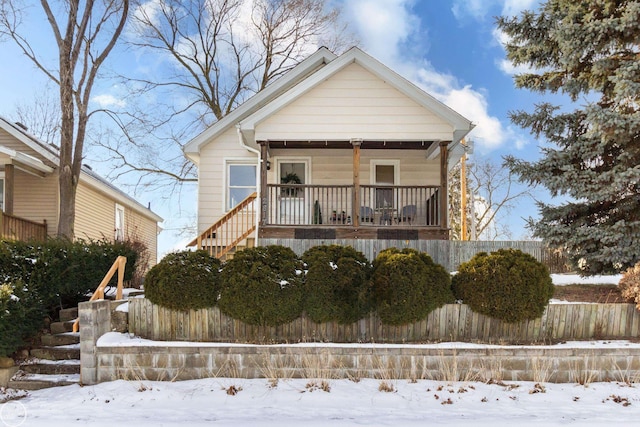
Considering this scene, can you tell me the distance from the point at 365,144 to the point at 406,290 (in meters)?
6.34

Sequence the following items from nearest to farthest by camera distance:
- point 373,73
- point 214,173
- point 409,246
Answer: point 409,246
point 373,73
point 214,173

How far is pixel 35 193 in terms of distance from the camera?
14.5 meters

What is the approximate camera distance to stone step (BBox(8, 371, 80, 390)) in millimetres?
6312

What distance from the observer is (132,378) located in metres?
6.12

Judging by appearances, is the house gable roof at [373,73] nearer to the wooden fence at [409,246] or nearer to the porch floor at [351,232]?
the porch floor at [351,232]

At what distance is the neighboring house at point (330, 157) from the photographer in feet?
37.3

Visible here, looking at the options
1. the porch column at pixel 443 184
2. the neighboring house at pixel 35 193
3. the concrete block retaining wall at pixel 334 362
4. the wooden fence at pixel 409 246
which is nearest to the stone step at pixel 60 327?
the concrete block retaining wall at pixel 334 362

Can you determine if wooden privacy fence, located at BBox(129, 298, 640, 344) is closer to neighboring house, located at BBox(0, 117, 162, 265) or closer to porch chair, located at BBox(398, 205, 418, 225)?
porch chair, located at BBox(398, 205, 418, 225)

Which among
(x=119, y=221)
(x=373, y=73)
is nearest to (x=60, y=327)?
(x=373, y=73)

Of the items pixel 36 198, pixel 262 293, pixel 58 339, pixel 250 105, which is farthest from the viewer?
pixel 36 198

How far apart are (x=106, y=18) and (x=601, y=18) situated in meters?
13.5

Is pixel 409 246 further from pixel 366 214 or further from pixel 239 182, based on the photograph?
pixel 239 182

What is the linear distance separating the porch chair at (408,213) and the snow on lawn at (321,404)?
6.39m

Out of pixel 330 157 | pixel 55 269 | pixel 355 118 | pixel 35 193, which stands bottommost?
pixel 55 269
